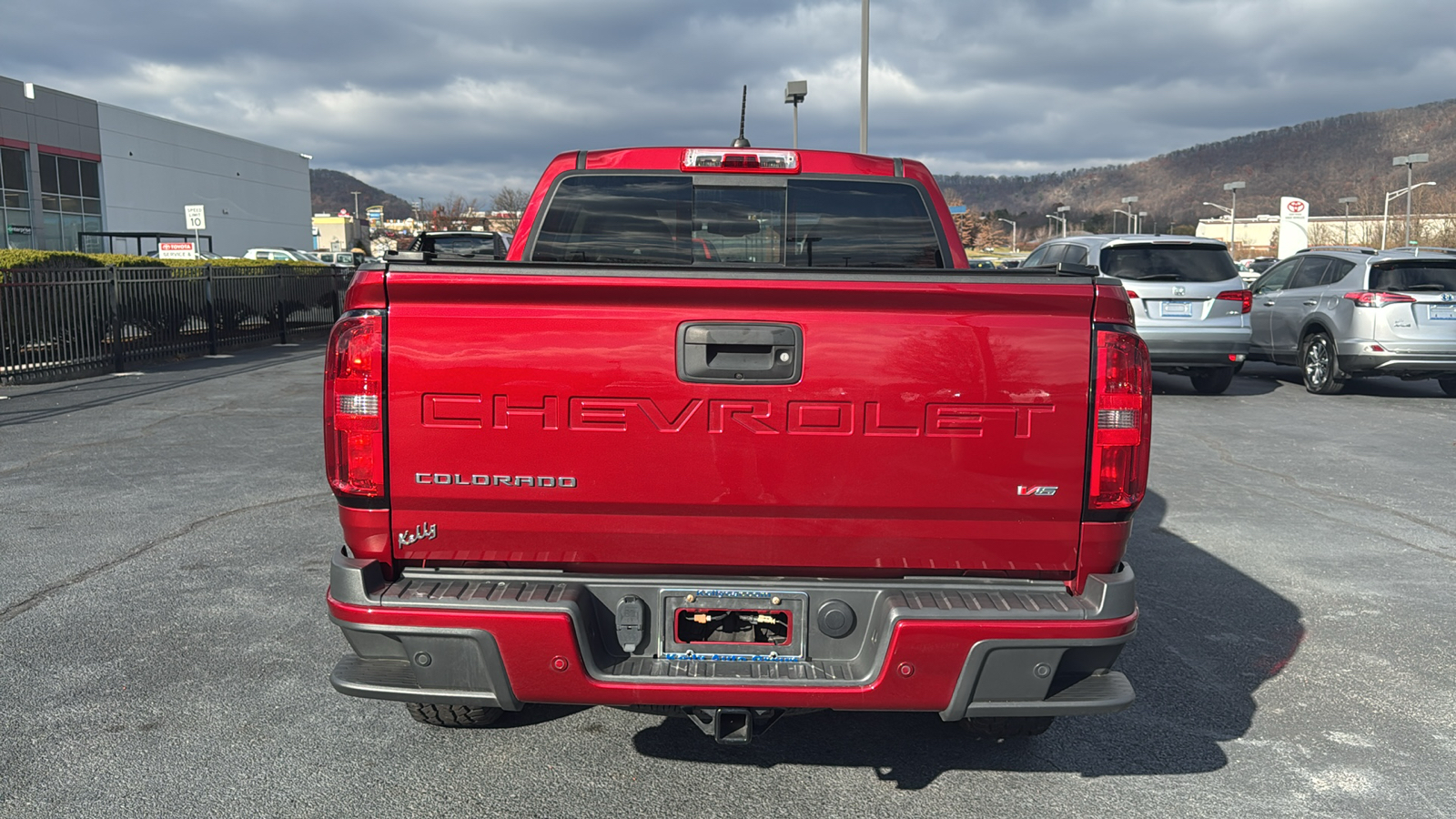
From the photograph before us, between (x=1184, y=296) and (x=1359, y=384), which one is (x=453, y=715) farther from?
(x=1359, y=384)

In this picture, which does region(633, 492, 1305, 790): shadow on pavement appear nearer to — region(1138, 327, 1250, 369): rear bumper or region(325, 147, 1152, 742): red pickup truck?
region(325, 147, 1152, 742): red pickup truck

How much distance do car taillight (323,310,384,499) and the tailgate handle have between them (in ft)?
2.58

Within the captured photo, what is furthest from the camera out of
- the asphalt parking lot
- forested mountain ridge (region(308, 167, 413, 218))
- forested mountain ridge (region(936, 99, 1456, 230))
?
forested mountain ridge (region(308, 167, 413, 218))

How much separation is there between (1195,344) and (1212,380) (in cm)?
134

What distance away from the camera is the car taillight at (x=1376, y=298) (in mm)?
12367

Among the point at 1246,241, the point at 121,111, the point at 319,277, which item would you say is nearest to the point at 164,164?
the point at 121,111

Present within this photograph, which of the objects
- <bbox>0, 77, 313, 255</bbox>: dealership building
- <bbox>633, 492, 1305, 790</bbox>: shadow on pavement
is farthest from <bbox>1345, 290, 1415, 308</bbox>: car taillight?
<bbox>0, 77, 313, 255</bbox>: dealership building

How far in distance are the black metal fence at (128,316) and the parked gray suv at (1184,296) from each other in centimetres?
1302

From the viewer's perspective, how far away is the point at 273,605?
5.01m

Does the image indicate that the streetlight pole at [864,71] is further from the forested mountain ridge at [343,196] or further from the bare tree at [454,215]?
the forested mountain ridge at [343,196]

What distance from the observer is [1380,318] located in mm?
12445

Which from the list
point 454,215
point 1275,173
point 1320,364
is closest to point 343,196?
point 454,215

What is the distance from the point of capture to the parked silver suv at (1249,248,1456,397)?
12297 mm

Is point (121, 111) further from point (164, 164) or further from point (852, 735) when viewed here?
→ point (852, 735)
